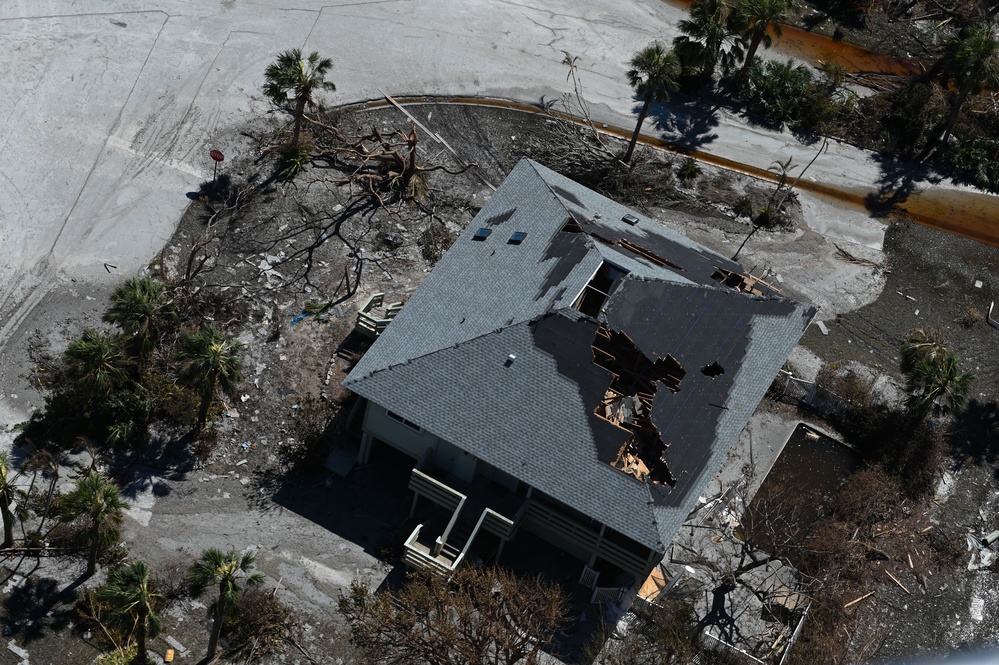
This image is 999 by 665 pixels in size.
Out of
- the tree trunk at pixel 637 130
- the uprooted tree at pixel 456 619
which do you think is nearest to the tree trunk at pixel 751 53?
the tree trunk at pixel 637 130

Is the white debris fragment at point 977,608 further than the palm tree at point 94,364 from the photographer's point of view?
Yes

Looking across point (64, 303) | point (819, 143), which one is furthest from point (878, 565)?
point (64, 303)

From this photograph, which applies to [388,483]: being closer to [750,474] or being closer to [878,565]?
[750,474]

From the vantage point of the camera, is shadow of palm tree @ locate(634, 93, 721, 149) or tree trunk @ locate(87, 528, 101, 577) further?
shadow of palm tree @ locate(634, 93, 721, 149)

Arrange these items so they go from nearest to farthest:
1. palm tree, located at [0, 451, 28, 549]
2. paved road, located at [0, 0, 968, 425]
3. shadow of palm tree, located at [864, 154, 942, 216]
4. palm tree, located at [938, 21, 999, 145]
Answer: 1. palm tree, located at [0, 451, 28, 549]
2. paved road, located at [0, 0, 968, 425]
3. palm tree, located at [938, 21, 999, 145]
4. shadow of palm tree, located at [864, 154, 942, 216]

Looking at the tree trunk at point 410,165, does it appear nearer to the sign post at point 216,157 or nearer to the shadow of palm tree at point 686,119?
the sign post at point 216,157

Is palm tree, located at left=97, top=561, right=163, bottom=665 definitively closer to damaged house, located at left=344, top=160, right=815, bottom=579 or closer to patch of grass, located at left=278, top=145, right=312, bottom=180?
damaged house, located at left=344, top=160, right=815, bottom=579

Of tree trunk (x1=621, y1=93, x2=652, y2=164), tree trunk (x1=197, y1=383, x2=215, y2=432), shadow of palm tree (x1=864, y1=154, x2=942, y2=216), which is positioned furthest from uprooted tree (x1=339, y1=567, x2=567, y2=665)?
shadow of palm tree (x1=864, y1=154, x2=942, y2=216)
